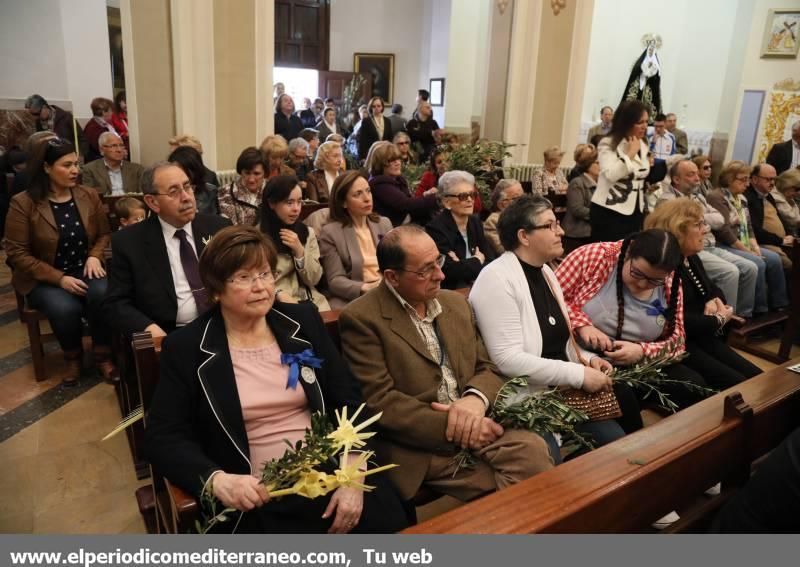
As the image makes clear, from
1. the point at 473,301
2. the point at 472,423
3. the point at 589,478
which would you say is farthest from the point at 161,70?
the point at 589,478

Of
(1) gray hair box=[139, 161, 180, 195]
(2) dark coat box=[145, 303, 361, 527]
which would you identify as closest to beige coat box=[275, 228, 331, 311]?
(1) gray hair box=[139, 161, 180, 195]

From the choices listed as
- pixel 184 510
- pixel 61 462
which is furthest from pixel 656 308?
pixel 61 462

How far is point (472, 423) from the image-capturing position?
212 centimetres

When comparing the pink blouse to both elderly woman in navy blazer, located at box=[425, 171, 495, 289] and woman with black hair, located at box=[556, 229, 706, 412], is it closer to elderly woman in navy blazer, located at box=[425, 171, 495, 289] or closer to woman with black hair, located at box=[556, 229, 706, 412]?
woman with black hair, located at box=[556, 229, 706, 412]

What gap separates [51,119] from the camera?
25.0 ft

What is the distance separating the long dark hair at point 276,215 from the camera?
334 cm

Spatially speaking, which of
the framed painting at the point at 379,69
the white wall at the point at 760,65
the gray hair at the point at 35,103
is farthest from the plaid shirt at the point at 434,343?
the framed painting at the point at 379,69

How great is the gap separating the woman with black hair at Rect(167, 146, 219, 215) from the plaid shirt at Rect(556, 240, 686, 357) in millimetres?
2362

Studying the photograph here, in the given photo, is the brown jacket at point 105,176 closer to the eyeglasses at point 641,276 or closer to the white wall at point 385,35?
the eyeglasses at point 641,276

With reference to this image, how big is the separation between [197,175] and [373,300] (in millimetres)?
2433

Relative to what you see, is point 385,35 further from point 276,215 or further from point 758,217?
point 276,215

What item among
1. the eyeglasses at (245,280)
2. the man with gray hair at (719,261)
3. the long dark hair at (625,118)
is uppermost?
the long dark hair at (625,118)

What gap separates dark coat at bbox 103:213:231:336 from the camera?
9.23 ft

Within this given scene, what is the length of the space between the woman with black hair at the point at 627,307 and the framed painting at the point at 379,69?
11.9 m
